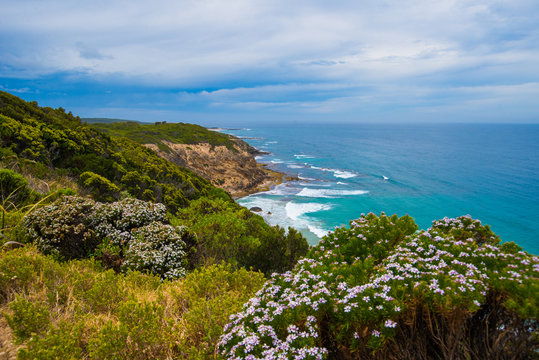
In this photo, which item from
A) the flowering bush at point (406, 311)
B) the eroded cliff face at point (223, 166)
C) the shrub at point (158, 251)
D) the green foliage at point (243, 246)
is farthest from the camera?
the eroded cliff face at point (223, 166)

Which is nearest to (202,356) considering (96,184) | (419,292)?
(419,292)

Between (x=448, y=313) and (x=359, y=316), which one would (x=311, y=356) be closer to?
(x=359, y=316)

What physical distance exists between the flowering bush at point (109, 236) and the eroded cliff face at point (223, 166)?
1409 inches

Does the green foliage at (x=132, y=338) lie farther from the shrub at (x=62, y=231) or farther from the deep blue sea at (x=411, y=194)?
the deep blue sea at (x=411, y=194)

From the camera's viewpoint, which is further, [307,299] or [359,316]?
[307,299]

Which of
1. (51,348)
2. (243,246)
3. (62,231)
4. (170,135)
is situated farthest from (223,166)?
(51,348)

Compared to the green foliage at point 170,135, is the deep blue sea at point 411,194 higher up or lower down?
lower down

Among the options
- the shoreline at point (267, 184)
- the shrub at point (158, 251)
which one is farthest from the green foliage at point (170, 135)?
the shrub at point (158, 251)

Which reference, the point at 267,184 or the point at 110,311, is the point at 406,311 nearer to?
the point at 110,311

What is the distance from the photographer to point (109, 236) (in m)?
8.30

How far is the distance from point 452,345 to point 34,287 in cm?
665

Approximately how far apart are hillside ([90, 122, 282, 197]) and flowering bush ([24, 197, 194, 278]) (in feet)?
119

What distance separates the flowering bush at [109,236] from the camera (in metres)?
7.48

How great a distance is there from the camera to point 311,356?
3.01 m
